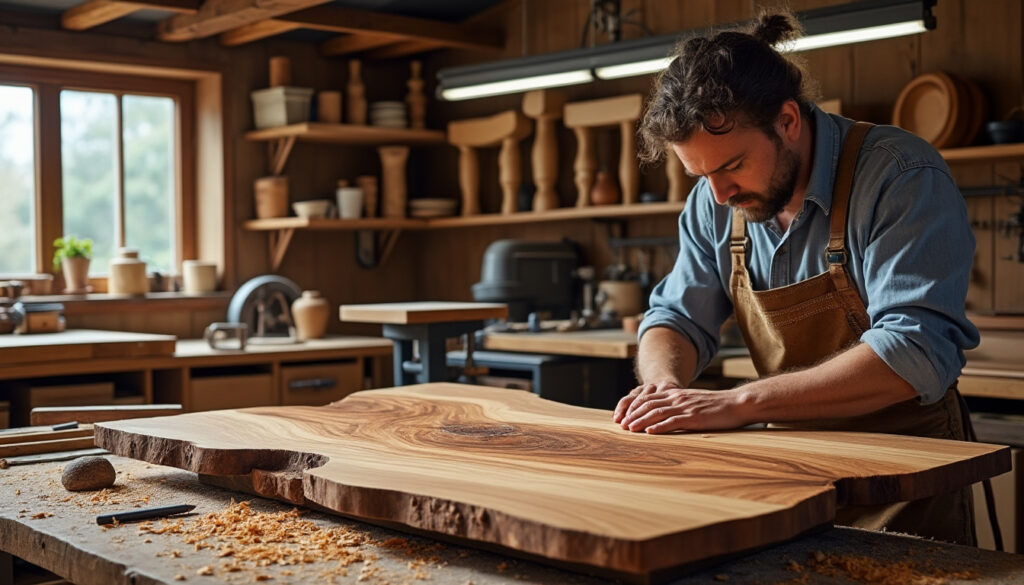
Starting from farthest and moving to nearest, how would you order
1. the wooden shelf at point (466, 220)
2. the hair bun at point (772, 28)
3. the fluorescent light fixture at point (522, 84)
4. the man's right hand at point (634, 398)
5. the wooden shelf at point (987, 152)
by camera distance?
the wooden shelf at point (466, 220) < the fluorescent light fixture at point (522, 84) < the wooden shelf at point (987, 152) < the hair bun at point (772, 28) < the man's right hand at point (634, 398)

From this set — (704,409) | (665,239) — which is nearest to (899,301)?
(704,409)

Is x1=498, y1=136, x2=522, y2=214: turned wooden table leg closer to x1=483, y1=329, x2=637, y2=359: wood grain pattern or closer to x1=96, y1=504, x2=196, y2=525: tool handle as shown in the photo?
x1=483, y1=329, x2=637, y2=359: wood grain pattern

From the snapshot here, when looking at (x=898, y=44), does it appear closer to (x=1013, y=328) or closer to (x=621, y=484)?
(x=1013, y=328)

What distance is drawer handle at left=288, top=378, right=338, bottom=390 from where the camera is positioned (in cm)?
448

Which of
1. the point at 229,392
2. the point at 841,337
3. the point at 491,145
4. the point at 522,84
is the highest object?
the point at 522,84

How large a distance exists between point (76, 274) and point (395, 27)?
175cm

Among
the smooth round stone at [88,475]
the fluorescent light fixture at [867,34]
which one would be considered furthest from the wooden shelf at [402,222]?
the smooth round stone at [88,475]

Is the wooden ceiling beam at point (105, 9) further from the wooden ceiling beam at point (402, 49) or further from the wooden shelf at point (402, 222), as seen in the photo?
the wooden ceiling beam at point (402, 49)

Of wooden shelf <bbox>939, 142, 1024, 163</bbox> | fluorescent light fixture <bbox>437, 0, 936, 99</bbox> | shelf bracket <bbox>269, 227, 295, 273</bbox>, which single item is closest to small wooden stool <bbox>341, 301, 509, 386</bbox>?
fluorescent light fixture <bbox>437, 0, 936, 99</bbox>

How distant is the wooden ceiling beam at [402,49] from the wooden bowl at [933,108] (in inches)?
90.5

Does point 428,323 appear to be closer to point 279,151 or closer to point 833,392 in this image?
point 833,392

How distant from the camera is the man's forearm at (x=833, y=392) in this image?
5.84 ft

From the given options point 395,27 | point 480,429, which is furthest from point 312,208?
point 480,429

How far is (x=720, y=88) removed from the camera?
1.92 m
